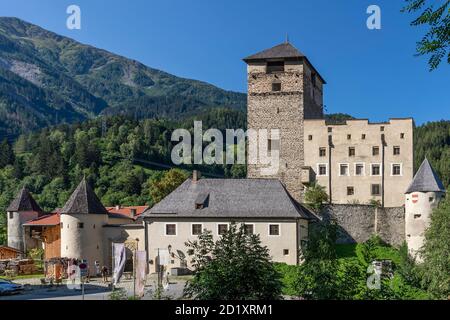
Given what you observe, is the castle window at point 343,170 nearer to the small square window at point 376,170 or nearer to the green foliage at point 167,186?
the small square window at point 376,170

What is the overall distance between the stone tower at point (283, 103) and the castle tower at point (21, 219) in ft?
66.8

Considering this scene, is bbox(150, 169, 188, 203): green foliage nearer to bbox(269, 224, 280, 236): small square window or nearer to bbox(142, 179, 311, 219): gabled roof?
bbox(142, 179, 311, 219): gabled roof

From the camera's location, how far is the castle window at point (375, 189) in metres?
59.8

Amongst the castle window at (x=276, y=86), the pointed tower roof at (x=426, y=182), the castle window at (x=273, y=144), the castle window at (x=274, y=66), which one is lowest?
the pointed tower roof at (x=426, y=182)

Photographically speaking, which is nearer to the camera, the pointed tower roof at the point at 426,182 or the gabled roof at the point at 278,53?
the pointed tower roof at the point at 426,182

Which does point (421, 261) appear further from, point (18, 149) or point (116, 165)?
point (18, 149)

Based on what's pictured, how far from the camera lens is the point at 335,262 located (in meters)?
17.1

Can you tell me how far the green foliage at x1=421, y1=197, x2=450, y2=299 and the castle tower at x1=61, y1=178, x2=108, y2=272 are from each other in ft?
71.7

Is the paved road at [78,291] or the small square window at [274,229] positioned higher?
the small square window at [274,229]

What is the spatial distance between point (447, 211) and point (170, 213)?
18.1 meters

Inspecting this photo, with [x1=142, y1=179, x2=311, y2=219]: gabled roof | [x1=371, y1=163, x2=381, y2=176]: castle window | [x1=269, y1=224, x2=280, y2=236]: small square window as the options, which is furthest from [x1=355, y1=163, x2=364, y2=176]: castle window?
[x1=269, y1=224, x2=280, y2=236]: small square window

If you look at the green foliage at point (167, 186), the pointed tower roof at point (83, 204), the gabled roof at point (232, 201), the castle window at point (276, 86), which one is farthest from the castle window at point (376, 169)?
the pointed tower roof at point (83, 204)

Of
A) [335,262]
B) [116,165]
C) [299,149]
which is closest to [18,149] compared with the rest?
[116,165]

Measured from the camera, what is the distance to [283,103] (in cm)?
6197
